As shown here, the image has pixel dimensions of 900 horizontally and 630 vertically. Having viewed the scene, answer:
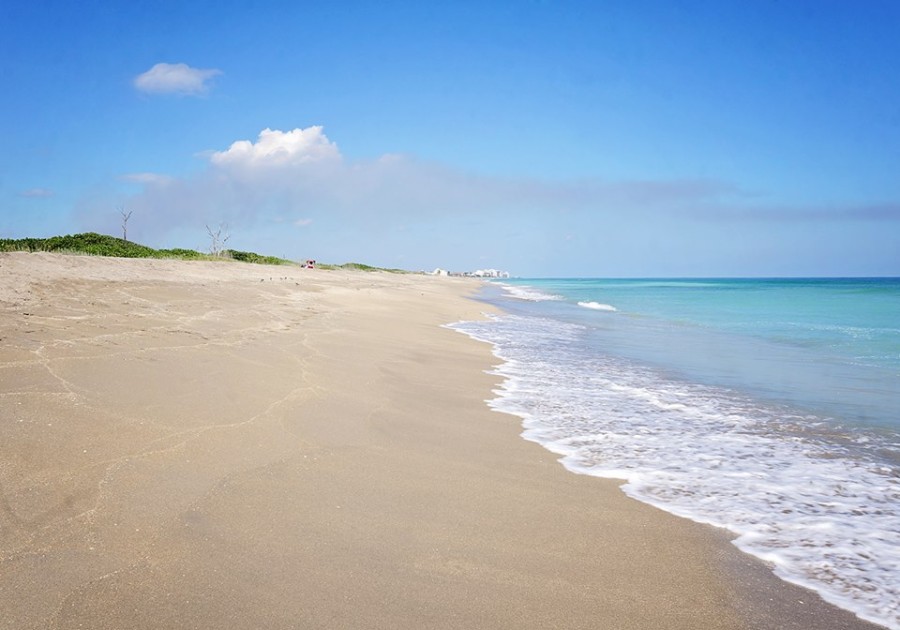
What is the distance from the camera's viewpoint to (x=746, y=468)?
13.5 feet

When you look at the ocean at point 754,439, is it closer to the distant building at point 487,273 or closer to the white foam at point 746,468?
the white foam at point 746,468

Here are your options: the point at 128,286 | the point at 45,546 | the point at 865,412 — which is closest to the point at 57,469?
the point at 45,546

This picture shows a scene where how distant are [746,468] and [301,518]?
3441mm

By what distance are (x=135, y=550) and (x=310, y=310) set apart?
388 inches

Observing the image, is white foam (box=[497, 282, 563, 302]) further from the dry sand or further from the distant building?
the distant building

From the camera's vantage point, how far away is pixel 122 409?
3.94 m

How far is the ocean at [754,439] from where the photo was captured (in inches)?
115

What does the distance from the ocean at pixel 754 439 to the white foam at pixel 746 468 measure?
12 mm

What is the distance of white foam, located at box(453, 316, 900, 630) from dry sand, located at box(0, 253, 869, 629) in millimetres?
241

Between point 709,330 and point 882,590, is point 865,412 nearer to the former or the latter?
point 882,590

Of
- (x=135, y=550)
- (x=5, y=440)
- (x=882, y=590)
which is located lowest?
(x=882, y=590)

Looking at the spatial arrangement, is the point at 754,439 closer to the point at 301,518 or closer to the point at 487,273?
the point at 301,518

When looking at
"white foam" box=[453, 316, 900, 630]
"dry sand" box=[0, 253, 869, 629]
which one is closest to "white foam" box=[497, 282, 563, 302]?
"white foam" box=[453, 316, 900, 630]

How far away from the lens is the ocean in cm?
292
